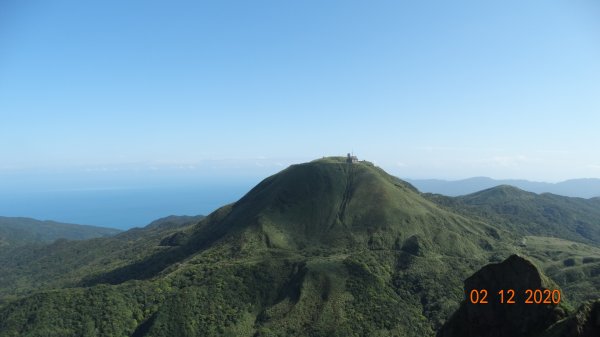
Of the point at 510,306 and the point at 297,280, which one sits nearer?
the point at 510,306

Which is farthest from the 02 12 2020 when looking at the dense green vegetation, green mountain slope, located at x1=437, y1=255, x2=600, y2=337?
the dense green vegetation

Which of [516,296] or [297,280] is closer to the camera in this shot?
[516,296]

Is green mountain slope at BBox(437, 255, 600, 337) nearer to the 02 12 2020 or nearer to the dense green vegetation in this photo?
the 02 12 2020

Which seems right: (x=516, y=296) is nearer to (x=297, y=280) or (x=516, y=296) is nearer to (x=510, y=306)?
(x=510, y=306)

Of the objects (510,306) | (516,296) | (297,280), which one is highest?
(516,296)

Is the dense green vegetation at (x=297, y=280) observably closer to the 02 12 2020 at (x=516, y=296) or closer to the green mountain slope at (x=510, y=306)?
the green mountain slope at (x=510, y=306)

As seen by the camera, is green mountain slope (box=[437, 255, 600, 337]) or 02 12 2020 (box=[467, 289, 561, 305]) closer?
green mountain slope (box=[437, 255, 600, 337])

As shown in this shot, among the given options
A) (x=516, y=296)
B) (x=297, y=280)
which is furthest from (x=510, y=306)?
(x=297, y=280)

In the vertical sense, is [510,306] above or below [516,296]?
below

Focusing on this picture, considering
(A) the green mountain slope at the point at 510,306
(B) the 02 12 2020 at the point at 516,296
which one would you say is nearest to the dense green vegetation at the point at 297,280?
(A) the green mountain slope at the point at 510,306

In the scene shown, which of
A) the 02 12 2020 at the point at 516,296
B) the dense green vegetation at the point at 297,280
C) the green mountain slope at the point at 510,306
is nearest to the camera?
the green mountain slope at the point at 510,306
